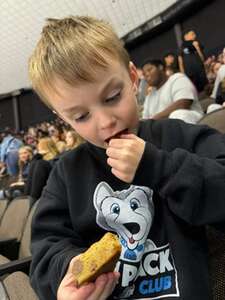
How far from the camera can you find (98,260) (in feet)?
1.81

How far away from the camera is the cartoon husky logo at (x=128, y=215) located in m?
0.71

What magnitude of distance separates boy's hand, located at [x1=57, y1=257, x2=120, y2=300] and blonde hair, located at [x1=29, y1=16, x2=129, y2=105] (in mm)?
365

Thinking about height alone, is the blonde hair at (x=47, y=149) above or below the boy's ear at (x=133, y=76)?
below

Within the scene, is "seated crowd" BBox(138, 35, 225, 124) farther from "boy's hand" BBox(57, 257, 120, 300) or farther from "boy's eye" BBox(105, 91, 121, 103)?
"boy's hand" BBox(57, 257, 120, 300)

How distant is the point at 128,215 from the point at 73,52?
36 cm

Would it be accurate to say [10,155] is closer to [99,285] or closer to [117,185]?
[117,185]

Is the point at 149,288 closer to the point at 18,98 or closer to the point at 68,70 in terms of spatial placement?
the point at 68,70

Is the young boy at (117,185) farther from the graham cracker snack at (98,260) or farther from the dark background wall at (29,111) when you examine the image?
the dark background wall at (29,111)

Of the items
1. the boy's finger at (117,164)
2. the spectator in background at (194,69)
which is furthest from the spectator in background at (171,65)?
the boy's finger at (117,164)

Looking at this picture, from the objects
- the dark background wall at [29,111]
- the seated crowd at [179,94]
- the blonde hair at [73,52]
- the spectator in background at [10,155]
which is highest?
the blonde hair at [73,52]

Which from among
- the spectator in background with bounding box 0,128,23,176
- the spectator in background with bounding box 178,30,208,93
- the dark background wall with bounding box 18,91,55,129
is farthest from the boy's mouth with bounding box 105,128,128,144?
the dark background wall with bounding box 18,91,55,129

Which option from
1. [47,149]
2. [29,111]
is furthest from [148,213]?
[29,111]

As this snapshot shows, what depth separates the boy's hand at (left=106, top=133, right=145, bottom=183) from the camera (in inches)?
24.7

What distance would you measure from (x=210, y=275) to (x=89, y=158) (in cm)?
36
